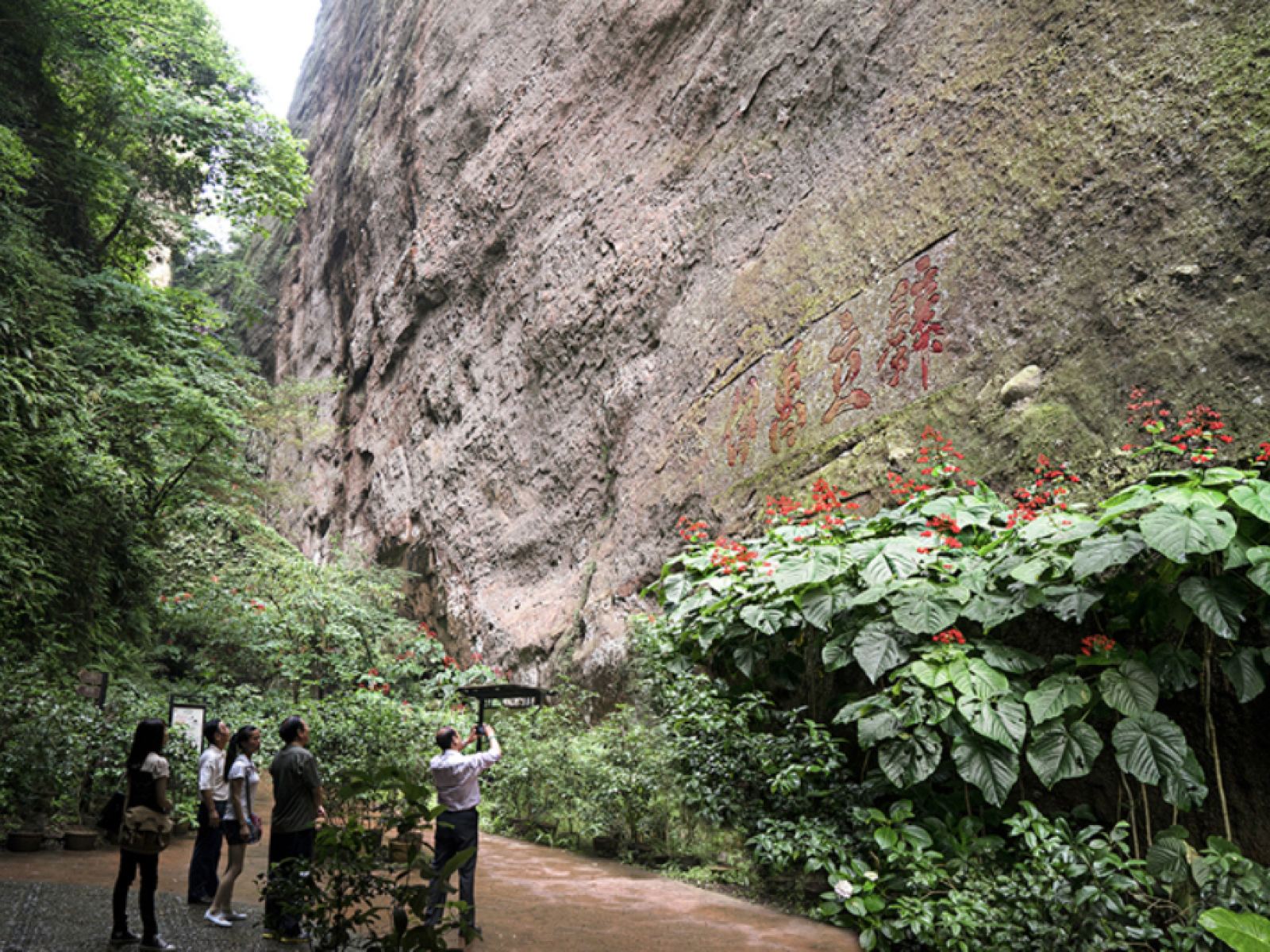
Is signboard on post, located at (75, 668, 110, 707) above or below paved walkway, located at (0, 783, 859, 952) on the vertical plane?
above

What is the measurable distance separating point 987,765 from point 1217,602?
1.40 meters

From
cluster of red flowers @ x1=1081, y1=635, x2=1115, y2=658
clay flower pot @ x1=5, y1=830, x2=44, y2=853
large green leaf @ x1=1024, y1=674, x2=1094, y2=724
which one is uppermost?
cluster of red flowers @ x1=1081, y1=635, x2=1115, y2=658

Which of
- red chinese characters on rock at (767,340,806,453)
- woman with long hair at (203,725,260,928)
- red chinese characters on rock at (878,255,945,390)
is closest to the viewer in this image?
woman with long hair at (203,725,260,928)

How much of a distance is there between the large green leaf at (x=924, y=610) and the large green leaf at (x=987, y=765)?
2.10ft

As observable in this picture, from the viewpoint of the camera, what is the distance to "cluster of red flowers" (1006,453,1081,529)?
538 cm

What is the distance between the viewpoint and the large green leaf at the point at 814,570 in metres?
5.50

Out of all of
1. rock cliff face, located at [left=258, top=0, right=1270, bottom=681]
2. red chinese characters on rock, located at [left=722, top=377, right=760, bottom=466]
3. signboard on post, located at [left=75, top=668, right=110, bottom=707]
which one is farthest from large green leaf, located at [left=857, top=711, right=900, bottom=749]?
signboard on post, located at [left=75, top=668, right=110, bottom=707]

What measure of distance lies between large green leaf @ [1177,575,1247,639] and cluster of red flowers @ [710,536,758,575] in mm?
2994

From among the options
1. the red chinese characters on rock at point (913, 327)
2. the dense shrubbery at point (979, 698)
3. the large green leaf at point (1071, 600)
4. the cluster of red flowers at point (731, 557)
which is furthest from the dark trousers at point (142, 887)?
the red chinese characters on rock at point (913, 327)

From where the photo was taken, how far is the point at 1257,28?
18.6ft

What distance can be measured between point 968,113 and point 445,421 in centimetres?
1025

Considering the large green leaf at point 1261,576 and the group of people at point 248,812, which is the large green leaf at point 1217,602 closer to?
the large green leaf at point 1261,576

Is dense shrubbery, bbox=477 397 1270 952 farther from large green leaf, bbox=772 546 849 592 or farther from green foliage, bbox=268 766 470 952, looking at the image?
green foliage, bbox=268 766 470 952

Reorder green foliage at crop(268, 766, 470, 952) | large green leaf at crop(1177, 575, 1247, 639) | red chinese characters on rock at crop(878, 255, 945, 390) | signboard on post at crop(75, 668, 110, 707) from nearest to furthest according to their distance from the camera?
1. green foliage at crop(268, 766, 470, 952)
2. large green leaf at crop(1177, 575, 1247, 639)
3. red chinese characters on rock at crop(878, 255, 945, 390)
4. signboard on post at crop(75, 668, 110, 707)
